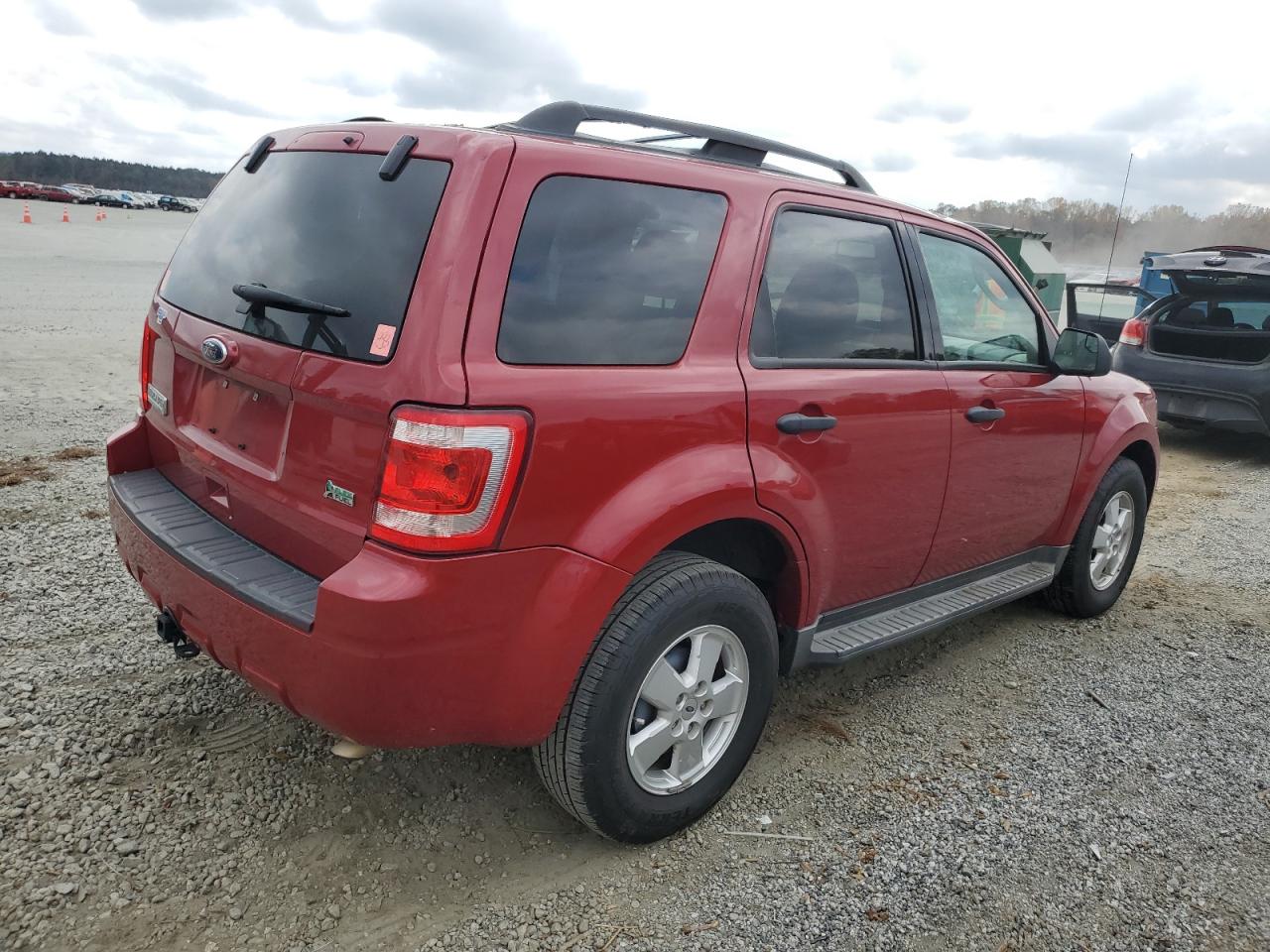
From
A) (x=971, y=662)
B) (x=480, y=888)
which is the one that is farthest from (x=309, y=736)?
(x=971, y=662)

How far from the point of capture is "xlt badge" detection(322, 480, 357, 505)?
219 centimetres

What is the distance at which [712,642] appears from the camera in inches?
104

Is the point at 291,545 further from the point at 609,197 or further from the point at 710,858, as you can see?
the point at 710,858

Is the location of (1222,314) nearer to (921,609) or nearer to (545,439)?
(921,609)

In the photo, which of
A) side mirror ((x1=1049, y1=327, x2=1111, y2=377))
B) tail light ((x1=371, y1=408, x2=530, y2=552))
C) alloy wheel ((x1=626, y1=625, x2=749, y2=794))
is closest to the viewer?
tail light ((x1=371, y1=408, x2=530, y2=552))

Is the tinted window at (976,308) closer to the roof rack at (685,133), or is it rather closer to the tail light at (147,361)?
the roof rack at (685,133)

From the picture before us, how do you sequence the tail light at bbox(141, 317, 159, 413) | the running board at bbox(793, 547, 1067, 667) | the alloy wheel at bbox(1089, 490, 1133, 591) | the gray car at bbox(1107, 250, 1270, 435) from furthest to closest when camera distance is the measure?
the gray car at bbox(1107, 250, 1270, 435), the alloy wheel at bbox(1089, 490, 1133, 591), the running board at bbox(793, 547, 1067, 667), the tail light at bbox(141, 317, 159, 413)

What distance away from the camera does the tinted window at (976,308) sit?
11.2 feet

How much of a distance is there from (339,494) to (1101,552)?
3651mm

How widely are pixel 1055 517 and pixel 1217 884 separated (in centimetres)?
175

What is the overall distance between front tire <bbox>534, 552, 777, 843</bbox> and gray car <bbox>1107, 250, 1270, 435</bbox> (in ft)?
21.7

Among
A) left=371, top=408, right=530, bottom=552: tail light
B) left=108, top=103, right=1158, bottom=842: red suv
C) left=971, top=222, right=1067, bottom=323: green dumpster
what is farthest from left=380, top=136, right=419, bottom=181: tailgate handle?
left=971, top=222, right=1067, bottom=323: green dumpster

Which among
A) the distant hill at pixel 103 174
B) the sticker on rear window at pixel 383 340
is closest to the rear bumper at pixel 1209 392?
the sticker on rear window at pixel 383 340

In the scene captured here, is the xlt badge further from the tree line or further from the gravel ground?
the tree line
